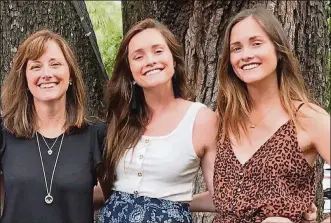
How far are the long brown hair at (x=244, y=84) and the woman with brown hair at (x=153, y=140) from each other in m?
0.15

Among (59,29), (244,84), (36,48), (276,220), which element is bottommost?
(276,220)

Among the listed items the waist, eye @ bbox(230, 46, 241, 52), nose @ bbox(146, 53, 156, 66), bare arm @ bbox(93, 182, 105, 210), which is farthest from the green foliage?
eye @ bbox(230, 46, 241, 52)

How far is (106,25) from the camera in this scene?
7.88 meters

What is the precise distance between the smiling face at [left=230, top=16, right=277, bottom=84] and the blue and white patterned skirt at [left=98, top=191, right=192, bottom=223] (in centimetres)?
68

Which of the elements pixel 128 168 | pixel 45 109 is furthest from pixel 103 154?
pixel 45 109

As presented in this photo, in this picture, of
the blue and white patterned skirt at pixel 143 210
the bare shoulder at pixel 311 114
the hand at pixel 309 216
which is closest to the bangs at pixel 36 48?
the blue and white patterned skirt at pixel 143 210

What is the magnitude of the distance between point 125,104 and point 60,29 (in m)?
1.17

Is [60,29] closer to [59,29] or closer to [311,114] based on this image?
[59,29]

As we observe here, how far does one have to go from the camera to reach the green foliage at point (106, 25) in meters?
7.17

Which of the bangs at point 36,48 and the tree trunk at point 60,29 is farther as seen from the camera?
the tree trunk at point 60,29

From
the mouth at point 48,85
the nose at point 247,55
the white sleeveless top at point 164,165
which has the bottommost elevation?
the white sleeveless top at point 164,165

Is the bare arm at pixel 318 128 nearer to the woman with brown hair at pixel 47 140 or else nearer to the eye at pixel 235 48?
the eye at pixel 235 48

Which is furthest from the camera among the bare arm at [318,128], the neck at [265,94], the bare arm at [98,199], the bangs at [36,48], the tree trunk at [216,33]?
the tree trunk at [216,33]

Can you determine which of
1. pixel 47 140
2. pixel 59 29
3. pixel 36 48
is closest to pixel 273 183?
pixel 47 140
